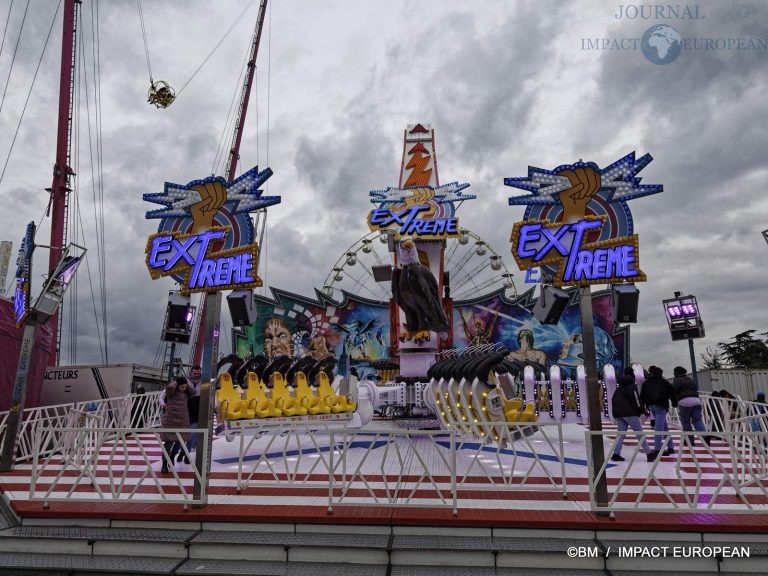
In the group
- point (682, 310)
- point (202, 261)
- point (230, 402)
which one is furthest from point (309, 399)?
point (682, 310)

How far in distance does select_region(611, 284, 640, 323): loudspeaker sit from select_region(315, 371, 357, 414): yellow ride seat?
23.0ft

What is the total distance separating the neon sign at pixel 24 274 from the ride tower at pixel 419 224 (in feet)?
28.5

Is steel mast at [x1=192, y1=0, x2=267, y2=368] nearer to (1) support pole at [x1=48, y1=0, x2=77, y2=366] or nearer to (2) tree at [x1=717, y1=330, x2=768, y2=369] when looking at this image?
(1) support pole at [x1=48, y1=0, x2=77, y2=366]

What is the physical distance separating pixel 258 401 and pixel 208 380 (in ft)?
12.8

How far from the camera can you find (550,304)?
6770 mm

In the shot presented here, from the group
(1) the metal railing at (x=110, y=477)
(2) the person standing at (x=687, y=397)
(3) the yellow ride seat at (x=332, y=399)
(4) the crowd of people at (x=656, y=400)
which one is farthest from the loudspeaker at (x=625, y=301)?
(3) the yellow ride seat at (x=332, y=399)

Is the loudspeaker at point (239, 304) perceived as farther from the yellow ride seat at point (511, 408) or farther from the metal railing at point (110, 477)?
the yellow ride seat at point (511, 408)

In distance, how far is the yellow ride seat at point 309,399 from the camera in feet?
36.6

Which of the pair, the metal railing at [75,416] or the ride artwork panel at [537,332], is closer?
the metal railing at [75,416]

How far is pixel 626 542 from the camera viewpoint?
5133 millimetres

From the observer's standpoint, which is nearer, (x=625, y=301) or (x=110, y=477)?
(x=110, y=477)

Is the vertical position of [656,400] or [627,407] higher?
[656,400]

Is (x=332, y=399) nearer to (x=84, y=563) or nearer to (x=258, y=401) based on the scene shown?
(x=258, y=401)

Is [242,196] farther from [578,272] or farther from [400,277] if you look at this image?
[400,277]
